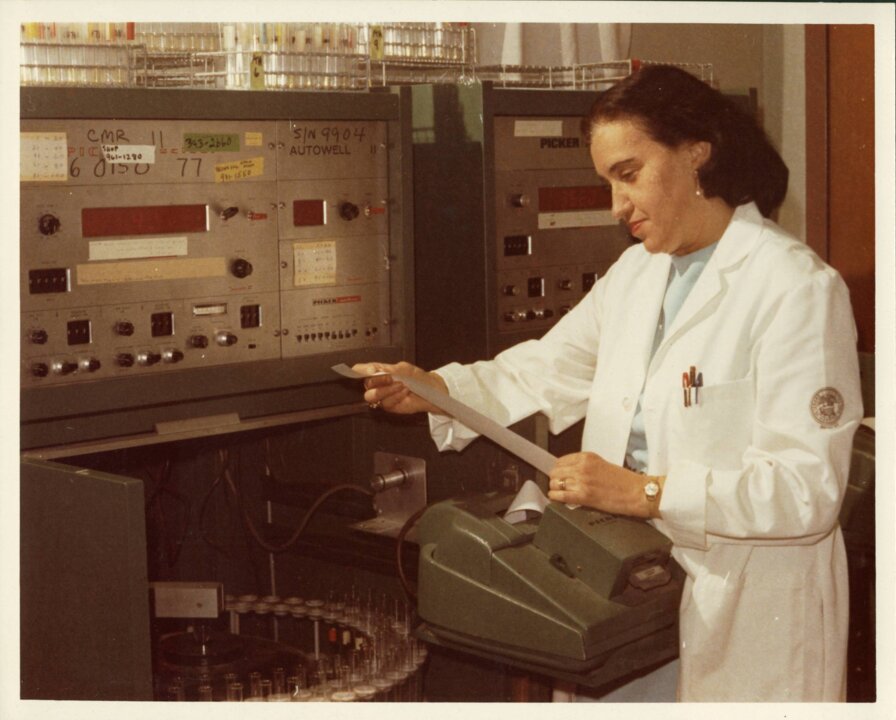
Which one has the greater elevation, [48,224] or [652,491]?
[48,224]

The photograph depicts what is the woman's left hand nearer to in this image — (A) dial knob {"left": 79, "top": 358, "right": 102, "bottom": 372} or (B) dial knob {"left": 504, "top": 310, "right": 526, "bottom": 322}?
(B) dial knob {"left": 504, "top": 310, "right": 526, "bottom": 322}

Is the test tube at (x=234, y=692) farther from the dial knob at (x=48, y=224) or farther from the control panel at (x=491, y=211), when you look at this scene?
the dial knob at (x=48, y=224)

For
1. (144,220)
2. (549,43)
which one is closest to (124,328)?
(144,220)

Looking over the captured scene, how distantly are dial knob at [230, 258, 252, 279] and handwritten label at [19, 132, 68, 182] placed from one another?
31cm

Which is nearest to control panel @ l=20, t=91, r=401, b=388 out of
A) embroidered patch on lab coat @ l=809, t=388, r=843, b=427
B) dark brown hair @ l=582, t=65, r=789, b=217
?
dark brown hair @ l=582, t=65, r=789, b=217

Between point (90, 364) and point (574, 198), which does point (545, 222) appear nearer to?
point (574, 198)

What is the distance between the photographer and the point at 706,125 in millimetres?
1915

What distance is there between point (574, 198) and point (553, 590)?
100cm

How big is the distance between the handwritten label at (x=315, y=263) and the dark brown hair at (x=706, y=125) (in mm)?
496

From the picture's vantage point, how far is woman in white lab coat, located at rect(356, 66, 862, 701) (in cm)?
174

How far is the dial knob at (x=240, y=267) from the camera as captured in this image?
2.02m

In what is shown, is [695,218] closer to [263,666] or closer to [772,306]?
[772,306]

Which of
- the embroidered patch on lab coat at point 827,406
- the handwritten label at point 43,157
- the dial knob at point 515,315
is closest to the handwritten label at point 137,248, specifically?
the handwritten label at point 43,157
